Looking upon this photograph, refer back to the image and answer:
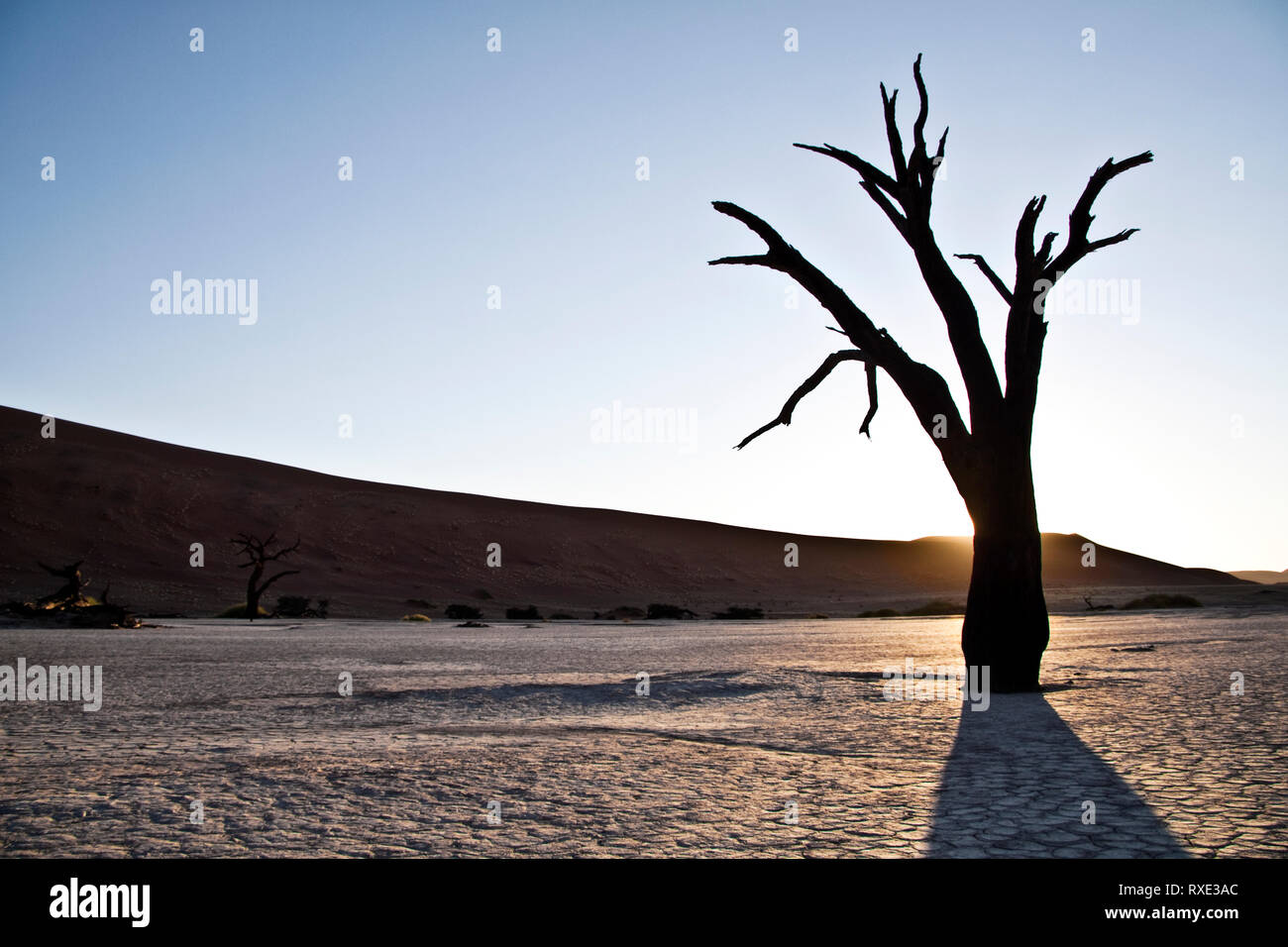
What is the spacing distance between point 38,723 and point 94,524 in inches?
2194

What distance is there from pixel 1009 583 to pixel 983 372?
2.24 meters

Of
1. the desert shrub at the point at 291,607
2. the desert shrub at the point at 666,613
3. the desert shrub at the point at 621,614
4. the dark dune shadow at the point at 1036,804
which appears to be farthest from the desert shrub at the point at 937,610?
the dark dune shadow at the point at 1036,804

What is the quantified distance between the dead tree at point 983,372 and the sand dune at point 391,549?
102 feet

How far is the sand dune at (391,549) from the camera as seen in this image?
50.6 meters

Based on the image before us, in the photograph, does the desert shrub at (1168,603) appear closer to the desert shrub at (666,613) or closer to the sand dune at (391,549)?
the sand dune at (391,549)

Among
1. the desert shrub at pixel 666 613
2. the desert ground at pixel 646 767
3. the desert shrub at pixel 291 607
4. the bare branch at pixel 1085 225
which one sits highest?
the bare branch at pixel 1085 225

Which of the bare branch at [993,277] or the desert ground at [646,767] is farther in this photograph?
the bare branch at [993,277]

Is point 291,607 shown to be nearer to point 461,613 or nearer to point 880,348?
point 461,613

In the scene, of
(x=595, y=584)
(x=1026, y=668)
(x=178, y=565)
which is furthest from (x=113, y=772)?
(x=595, y=584)

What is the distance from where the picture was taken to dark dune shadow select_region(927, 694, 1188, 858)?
3674mm

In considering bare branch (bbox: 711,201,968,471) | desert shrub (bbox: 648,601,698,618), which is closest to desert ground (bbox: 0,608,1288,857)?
bare branch (bbox: 711,201,968,471)

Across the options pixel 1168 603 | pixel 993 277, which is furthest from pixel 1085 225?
pixel 1168 603
